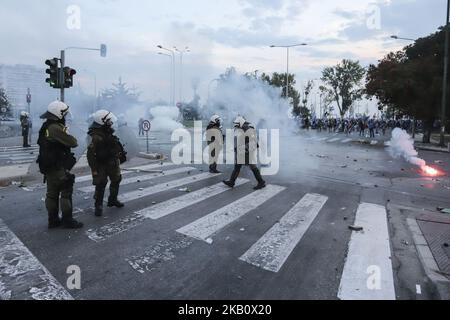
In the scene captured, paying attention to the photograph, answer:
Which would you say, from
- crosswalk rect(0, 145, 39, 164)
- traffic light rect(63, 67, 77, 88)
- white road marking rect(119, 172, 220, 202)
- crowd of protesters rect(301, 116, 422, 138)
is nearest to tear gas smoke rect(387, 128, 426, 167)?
white road marking rect(119, 172, 220, 202)

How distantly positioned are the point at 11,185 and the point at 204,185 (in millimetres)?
4938

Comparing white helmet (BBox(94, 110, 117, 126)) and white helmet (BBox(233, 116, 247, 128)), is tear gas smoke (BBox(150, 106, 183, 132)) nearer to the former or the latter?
white helmet (BBox(233, 116, 247, 128))

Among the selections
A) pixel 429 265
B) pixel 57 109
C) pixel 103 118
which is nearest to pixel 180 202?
pixel 103 118

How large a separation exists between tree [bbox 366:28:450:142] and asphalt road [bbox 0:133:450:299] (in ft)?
63.2

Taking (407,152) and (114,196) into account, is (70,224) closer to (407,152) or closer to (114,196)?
(114,196)

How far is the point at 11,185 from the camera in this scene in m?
9.81

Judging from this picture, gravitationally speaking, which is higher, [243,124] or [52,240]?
[243,124]

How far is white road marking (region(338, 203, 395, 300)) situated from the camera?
4.13 metres

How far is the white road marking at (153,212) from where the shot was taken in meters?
5.88

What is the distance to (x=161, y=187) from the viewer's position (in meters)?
9.57

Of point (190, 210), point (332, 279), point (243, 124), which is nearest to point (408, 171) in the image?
point (243, 124)

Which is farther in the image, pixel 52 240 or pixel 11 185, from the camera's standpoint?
pixel 11 185
